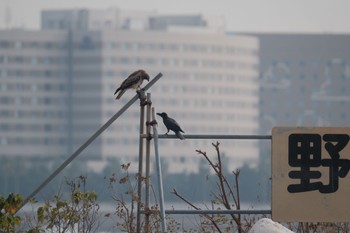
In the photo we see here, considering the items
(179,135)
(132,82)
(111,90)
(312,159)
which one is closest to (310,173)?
(312,159)

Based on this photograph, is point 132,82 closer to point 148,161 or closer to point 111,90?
point 148,161

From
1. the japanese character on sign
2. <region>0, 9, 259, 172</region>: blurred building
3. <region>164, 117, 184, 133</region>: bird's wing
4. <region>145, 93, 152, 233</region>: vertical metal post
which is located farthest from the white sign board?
<region>0, 9, 259, 172</region>: blurred building

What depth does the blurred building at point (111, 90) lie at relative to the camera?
164 meters

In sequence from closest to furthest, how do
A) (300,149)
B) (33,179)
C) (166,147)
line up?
(300,149), (33,179), (166,147)

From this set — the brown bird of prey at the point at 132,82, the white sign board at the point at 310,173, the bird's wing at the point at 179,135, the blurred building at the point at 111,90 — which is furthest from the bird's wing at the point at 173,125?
the blurred building at the point at 111,90

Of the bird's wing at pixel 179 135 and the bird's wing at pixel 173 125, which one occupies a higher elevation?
the bird's wing at pixel 173 125

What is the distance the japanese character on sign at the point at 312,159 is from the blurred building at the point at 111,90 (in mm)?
149041

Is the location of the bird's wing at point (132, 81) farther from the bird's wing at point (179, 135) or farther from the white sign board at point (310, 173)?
the white sign board at point (310, 173)

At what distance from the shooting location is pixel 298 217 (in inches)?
440

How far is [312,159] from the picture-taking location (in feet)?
36.5

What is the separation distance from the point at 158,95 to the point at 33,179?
3333cm

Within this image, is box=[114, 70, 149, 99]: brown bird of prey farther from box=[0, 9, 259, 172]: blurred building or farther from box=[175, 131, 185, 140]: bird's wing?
box=[0, 9, 259, 172]: blurred building

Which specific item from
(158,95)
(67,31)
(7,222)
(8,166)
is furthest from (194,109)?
(7,222)

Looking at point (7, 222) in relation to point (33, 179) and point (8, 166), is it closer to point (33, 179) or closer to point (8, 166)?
point (33, 179)
